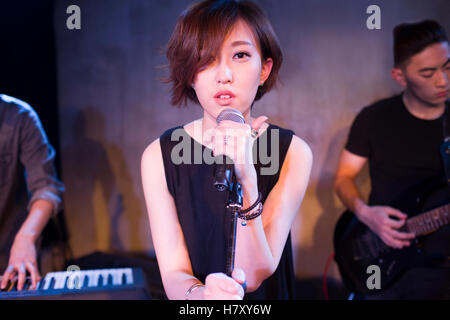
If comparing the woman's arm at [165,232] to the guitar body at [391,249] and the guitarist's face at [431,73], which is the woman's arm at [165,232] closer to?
the guitar body at [391,249]

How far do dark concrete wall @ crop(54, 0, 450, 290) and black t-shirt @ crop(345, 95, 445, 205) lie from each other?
355 millimetres

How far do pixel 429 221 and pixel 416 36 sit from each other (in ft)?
3.48

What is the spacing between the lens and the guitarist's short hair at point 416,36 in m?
2.31

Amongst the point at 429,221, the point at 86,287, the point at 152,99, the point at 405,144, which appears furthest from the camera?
the point at 152,99

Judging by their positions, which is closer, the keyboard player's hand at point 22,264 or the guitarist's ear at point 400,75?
the keyboard player's hand at point 22,264

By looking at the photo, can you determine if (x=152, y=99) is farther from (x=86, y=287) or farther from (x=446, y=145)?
(x=446, y=145)

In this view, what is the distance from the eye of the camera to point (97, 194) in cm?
279

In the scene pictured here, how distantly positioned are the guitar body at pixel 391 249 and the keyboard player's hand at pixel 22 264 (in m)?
1.71

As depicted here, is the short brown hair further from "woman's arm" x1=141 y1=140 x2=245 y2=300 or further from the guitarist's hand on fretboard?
the guitarist's hand on fretboard

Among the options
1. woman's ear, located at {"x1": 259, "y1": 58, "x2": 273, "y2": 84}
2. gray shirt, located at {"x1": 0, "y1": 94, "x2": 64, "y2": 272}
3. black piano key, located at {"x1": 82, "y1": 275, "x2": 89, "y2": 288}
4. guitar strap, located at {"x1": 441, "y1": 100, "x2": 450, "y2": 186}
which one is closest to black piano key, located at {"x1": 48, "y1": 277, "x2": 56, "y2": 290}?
black piano key, located at {"x1": 82, "y1": 275, "x2": 89, "y2": 288}

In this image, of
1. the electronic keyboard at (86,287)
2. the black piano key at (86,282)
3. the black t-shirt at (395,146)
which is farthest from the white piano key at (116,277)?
the black t-shirt at (395,146)

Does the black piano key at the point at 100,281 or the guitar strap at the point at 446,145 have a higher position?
the guitar strap at the point at 446,145

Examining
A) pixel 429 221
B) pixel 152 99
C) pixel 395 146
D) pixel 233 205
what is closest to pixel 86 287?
pixel 233 205
